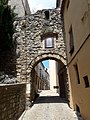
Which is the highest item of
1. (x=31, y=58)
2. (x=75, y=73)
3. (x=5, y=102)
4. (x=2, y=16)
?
(x=2, y=16)

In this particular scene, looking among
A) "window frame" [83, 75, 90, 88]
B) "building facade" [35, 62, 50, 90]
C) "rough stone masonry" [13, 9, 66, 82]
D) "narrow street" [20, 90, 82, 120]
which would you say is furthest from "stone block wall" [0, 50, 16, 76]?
"building facade" [35, 62, 50, 90]

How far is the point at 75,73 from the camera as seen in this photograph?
6543 millimetres

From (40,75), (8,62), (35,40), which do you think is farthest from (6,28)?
(40,75)

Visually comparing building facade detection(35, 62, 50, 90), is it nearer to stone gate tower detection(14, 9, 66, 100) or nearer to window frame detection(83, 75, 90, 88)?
stone gate tower detection(14, 9, 66, 100)

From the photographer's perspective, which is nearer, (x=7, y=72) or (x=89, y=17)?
(x=89, y=17)

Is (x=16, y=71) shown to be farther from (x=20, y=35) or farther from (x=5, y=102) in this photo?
(x=5, y=102)

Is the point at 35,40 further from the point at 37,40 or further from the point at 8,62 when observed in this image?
the point at 8,62

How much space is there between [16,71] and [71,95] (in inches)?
122

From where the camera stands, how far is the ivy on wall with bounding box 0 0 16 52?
26.3 feet

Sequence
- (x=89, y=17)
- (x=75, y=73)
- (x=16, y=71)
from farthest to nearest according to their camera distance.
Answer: (x=16, y=71) → (x=75, y=73) → (x=89, y=17)

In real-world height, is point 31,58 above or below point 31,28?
below

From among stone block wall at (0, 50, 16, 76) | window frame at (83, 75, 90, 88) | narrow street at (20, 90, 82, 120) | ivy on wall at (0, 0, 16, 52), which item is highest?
ivy on wall at (0, 0, 16, 52)

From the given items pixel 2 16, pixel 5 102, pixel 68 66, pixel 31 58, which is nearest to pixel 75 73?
pixel 68 66

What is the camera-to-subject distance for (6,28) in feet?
26.7
